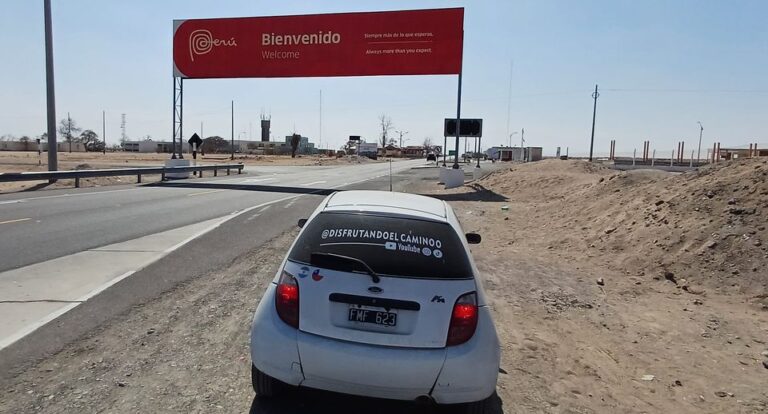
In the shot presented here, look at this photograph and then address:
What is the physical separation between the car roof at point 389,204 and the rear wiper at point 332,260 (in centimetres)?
59

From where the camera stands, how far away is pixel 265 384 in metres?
3.63

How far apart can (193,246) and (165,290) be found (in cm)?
309

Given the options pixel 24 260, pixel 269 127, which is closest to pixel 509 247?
pixel 24 260

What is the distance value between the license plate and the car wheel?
78 cm

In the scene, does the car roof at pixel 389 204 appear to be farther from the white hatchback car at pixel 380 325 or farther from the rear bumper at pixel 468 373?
the rear bumper at pixel 468 373

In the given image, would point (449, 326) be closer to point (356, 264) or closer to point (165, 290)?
point (356, 264)

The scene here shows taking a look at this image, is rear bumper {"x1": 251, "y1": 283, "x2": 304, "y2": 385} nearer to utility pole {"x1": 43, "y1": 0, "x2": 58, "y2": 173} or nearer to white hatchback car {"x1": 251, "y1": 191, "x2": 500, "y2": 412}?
white hatchback car {"x1": 251, "y1": 191, "x2": 500, "y2": 412}

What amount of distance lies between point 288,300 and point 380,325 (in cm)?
64

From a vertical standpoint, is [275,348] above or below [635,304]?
above

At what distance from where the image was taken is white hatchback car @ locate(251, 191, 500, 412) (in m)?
3.25

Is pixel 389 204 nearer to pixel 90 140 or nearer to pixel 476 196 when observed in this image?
pixel 476 196

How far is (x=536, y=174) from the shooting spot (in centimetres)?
Result: 2514

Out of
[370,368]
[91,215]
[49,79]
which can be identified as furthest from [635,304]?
[49,79]

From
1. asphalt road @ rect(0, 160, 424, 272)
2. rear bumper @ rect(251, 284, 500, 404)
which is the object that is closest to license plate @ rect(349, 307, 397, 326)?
rear bumper @ rect(251, 284, 500, 404)
